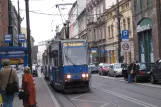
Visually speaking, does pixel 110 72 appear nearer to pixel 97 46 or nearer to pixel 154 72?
pixel 154 72

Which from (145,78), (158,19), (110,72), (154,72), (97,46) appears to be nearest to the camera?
(154,72)

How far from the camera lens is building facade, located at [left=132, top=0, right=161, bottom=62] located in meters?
39.3

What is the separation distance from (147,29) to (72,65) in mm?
22946

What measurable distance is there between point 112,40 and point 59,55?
124 ft

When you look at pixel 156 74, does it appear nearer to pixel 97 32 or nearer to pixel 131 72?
pixel 131 72

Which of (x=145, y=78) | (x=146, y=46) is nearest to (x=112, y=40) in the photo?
(x=146, y=46)

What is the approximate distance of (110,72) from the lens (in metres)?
42.5

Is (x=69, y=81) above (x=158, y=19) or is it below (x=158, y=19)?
below

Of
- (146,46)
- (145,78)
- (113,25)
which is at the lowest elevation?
(145,78)

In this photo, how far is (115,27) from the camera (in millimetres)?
57312

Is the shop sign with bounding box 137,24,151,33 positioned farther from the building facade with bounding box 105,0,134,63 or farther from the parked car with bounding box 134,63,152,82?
the parked car with bounding box 134,63,152,82

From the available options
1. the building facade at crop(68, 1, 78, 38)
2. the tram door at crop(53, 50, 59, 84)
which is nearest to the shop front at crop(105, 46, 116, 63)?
the tram door at crop(53, 50, 59, 84)

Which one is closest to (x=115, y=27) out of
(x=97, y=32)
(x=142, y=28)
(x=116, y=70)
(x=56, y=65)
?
(x=142, y=28)

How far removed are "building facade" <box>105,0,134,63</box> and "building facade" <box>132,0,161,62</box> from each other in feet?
8.07
